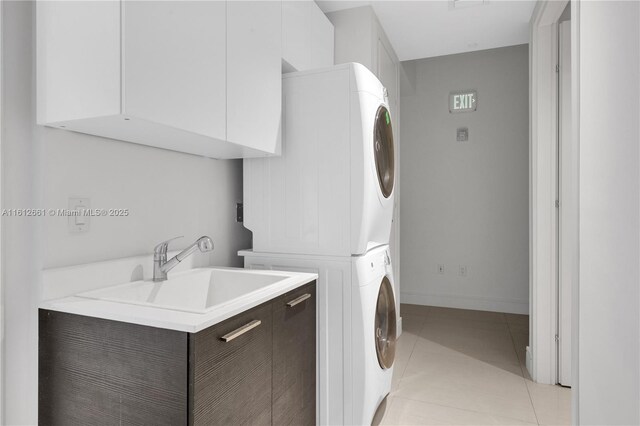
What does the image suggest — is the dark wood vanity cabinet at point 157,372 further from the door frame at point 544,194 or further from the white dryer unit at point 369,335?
the door frame at point 544,194

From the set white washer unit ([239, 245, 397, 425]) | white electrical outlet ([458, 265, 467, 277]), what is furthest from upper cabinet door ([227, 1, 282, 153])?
white electrical outlet ([458, 265, 467, 277])

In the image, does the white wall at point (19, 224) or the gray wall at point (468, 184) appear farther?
the gray wall at point (468, 184)

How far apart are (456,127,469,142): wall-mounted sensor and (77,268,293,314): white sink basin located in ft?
10.8

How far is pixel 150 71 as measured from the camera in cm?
111

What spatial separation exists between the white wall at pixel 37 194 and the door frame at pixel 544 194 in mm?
2348

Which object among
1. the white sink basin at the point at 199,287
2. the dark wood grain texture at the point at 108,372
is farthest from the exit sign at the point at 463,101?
the dark wood grain texture at the point at 108,372

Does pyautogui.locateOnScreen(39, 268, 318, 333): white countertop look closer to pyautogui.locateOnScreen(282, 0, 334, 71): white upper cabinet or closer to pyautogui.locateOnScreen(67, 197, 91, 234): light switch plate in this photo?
pyautogui.locateOnScreen(67, 197, 91, 234): light switch plate

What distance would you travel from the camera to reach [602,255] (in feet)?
3.45

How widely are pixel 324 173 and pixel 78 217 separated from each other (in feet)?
3.35

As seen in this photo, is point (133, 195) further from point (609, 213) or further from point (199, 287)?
point (609, 213)

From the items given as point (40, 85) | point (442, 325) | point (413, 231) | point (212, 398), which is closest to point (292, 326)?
point (212, 398)

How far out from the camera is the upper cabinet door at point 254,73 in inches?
60.1

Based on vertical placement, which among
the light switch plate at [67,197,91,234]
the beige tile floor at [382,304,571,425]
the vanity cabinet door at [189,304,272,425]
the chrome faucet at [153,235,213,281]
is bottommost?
the beige tile floor at [382,304,571,425]

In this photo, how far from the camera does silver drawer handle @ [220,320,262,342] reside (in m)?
1.14
